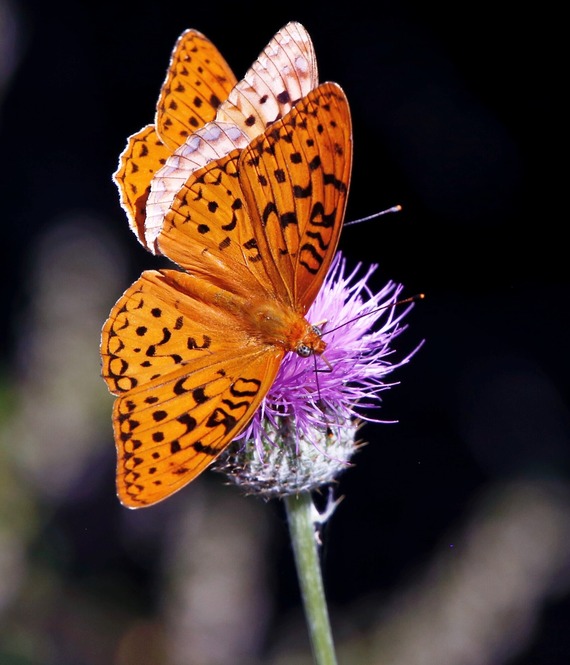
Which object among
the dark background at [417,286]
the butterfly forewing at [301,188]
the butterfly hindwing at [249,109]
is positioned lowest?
the dark background at [417,286]

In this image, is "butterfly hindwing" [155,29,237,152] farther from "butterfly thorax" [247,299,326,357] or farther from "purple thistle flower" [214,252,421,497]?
"purple thistle flower" [214,252,421,497]

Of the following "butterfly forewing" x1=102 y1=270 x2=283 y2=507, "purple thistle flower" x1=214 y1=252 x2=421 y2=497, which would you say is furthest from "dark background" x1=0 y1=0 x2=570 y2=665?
"butterfly forewing" x1=102 y1=270 x2=283 y2=507

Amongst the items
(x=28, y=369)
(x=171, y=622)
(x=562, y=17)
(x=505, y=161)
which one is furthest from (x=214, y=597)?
(x=562, y=17)

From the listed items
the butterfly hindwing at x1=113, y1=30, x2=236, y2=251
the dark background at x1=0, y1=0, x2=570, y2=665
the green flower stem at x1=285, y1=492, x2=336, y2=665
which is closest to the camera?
the green flower stem at x1=285, y1=492, x2=336, y2=665

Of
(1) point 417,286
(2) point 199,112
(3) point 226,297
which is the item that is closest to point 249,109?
(2) point 199,112

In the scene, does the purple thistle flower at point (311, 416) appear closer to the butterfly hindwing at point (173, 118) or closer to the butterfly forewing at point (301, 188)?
the butterfly forewing at point (301, 188)

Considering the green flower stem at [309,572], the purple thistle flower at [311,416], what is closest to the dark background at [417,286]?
the green flower stem at [309,572]
